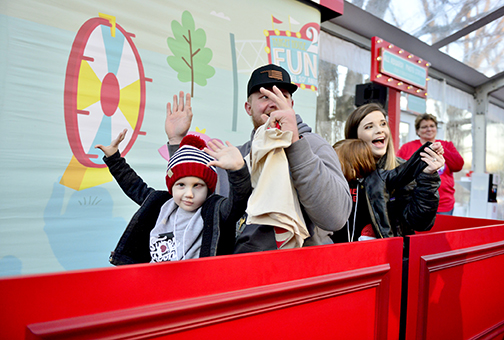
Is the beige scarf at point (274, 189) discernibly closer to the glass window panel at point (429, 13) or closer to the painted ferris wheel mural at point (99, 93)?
the painted ferris wheel mural at point (99, 93)

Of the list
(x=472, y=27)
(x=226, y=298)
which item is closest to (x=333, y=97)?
(x=472, y=27)

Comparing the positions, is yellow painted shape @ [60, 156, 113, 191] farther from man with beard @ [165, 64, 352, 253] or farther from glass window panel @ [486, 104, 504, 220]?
glass window panel @ [486, 104, 504, 220]

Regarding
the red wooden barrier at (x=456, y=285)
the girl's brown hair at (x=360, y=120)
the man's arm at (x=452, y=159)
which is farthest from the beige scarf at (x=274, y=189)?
the man's arm at (x=452, y=159)

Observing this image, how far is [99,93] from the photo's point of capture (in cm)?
229

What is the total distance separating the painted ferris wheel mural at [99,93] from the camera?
2.18m

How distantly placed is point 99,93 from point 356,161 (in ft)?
5.79

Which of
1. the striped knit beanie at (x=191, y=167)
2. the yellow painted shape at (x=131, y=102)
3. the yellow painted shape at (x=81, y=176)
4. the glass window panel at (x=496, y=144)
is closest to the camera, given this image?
the striped knit beanie at (x=191, y=167)

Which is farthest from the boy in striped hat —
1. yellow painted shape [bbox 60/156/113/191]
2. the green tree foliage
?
the green tree foliage

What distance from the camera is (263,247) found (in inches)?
43.4

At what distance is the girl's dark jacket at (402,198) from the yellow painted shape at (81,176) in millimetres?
1736

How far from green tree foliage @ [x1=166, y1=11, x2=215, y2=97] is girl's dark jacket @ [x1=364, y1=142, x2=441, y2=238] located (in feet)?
5.61

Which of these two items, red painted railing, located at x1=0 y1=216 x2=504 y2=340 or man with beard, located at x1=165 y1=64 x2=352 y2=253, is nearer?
red painted railing, located at x1=0 y1=216 x2=504 y2=340

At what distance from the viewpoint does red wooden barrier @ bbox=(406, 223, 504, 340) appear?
4.02ft

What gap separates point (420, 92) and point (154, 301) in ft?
17.4
